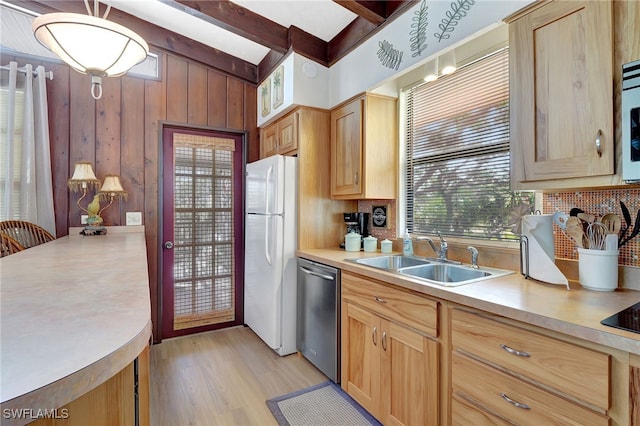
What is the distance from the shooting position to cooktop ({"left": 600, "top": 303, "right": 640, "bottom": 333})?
0.94m

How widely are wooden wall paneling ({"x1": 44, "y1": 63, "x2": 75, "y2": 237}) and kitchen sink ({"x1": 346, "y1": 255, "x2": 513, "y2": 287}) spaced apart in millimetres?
2571

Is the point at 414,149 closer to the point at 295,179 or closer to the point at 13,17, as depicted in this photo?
the point at 295,179

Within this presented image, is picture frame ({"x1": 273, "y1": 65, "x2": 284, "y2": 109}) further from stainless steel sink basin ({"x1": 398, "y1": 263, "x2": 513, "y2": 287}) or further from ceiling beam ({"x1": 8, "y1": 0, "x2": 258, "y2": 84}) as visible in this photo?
stainless steel sink basin ({"x1": 398, "y1": 263, "x2": 513, "y2": 287})

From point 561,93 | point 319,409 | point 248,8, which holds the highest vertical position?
point 248,8

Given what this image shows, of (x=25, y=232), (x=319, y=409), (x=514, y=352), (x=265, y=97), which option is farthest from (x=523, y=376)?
(x=25, y=232)

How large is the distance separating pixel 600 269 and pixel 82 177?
3.48 m

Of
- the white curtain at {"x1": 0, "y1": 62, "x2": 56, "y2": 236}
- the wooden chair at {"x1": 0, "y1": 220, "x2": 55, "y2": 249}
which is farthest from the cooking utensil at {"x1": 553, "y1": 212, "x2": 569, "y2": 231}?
the white curtain at {"x1": 0, "y1": 62, "x2": 56, "y2": 236}

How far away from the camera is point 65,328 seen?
715 mm

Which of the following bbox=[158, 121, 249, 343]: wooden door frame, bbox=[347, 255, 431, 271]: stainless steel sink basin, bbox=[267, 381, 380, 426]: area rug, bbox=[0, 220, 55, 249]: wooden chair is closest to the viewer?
bbox=[267, 381, 380, 426]: area rug

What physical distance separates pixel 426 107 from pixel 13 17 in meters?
3.44

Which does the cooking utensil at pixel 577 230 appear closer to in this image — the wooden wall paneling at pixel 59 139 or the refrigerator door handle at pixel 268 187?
the refrigerator door handle at pixel 268 187

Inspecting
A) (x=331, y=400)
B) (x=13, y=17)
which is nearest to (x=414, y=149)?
(x=331, y=400)

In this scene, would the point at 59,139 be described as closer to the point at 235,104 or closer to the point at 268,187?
the point at 235,104

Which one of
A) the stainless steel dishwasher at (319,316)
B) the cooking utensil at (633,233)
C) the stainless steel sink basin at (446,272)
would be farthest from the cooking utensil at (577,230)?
the stainless steel dishwasher at (319,316)
